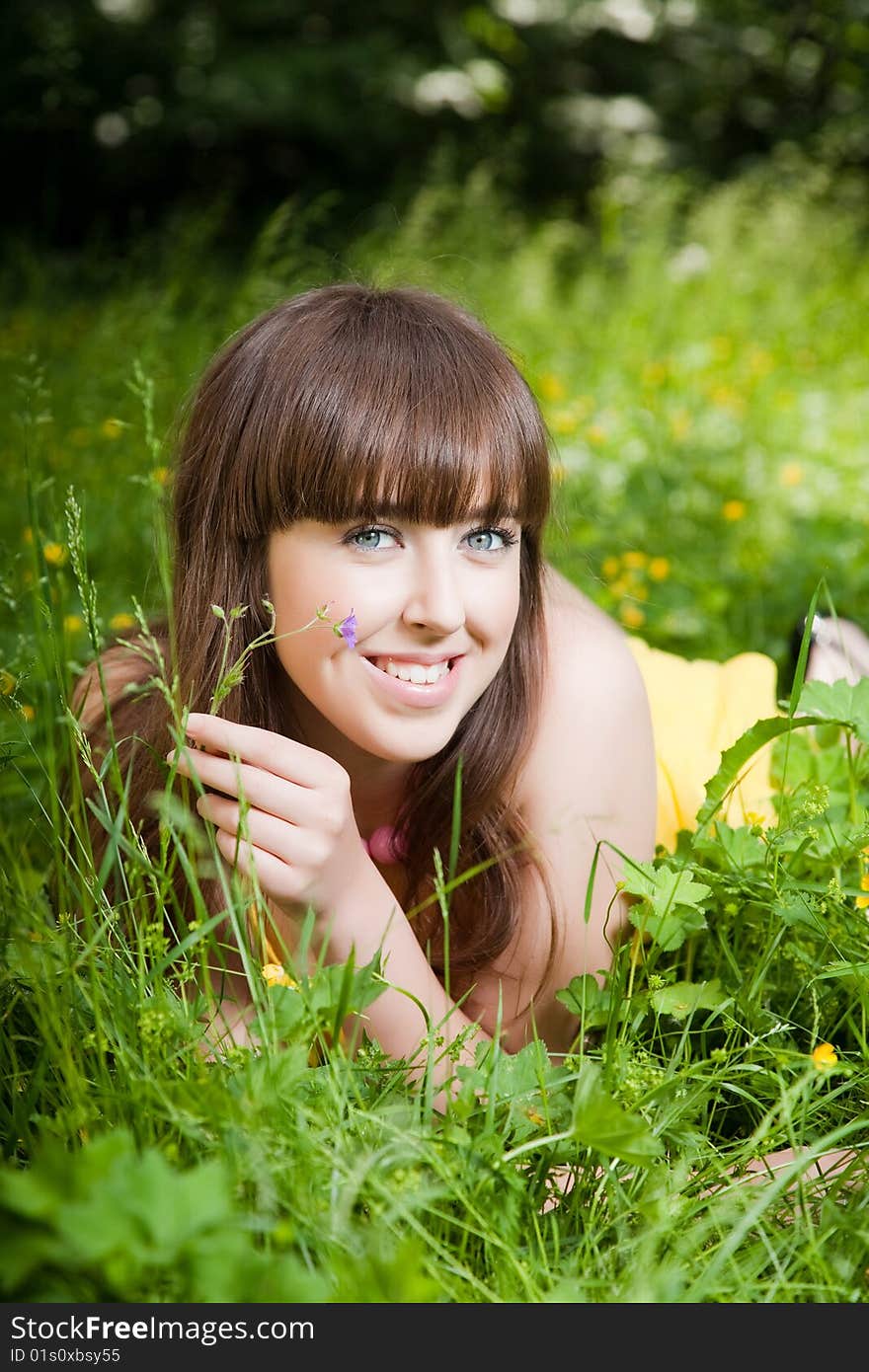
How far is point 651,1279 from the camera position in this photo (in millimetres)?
1142

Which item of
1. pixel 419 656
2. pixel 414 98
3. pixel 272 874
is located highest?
pixel 414 98

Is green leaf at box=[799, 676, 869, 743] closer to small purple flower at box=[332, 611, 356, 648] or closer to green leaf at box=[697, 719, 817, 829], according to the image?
green leaf at box=[697, 719, 817, 829]

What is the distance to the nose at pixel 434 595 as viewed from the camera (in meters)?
1.50

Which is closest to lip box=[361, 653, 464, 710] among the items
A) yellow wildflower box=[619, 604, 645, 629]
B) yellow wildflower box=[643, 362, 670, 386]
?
yellow wildflower box=[619, 604, 645, 629]

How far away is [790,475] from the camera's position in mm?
3764

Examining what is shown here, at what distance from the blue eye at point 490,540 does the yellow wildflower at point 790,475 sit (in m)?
2.33

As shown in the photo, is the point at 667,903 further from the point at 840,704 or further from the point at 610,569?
the point at 610,569

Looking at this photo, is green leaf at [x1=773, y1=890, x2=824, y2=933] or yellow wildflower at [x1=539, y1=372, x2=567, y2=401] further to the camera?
yellow wildflower at [x1=539, y1=372, x2=567, y2=401]

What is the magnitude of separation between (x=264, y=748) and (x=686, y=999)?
597 millimetres

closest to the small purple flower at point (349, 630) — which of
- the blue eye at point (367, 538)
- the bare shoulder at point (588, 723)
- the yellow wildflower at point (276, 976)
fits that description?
the blue eye at point (367, 538)

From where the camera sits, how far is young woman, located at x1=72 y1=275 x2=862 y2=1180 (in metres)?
1.50

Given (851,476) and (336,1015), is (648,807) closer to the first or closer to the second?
(336,1015)

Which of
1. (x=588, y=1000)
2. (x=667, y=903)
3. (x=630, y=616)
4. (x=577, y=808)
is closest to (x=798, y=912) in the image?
(x=667, y=903)

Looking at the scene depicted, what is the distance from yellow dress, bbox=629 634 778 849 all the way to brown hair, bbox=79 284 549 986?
1.88ft
